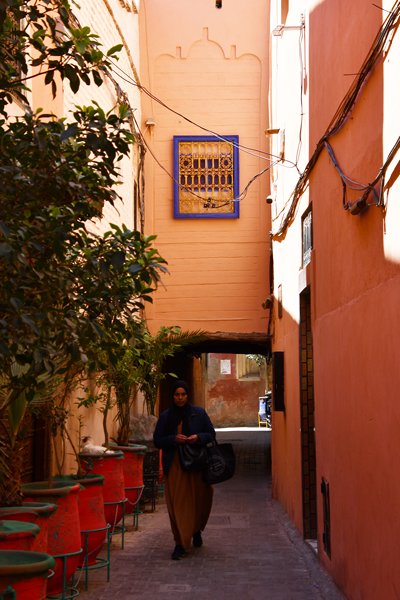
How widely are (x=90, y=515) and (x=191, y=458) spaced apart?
1702 millimetres

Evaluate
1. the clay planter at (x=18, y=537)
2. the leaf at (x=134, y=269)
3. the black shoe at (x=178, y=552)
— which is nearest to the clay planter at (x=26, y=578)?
the clay planter at (x=18, y=537)

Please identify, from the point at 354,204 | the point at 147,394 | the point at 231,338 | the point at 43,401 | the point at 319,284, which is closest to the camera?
the point at 354,204

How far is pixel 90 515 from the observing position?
7.53m

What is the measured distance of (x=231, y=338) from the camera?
1628 centimetres

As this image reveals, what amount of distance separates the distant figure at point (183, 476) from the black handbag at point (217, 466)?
0.11 meters

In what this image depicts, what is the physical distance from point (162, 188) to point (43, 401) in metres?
10.1

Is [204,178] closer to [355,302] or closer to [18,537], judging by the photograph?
[355,302]

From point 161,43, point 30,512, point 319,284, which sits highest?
point 161,43

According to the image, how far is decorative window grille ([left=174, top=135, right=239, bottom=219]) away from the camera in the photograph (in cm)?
1625

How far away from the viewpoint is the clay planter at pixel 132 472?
1062cm

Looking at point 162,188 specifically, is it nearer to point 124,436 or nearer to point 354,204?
point 124,436

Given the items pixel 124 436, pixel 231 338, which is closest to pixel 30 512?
pixel 124 436

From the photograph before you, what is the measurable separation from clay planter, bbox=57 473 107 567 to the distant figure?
1244 mm

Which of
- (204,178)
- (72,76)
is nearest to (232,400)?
(204,178)
